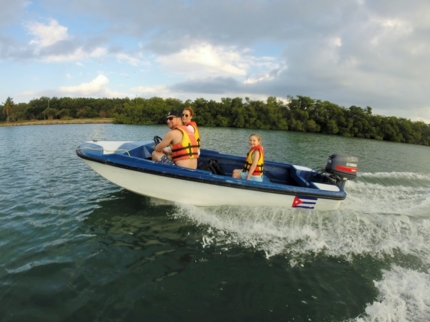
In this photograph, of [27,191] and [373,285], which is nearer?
[373,285]

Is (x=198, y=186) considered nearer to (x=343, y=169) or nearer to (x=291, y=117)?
(x=343, y=169)

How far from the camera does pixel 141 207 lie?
5863 mm

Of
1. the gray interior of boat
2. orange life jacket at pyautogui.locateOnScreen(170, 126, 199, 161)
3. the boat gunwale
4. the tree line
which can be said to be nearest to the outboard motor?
the gray interior of boat

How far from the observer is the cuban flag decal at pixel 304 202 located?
524cm

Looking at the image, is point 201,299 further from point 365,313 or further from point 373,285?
point 373,285

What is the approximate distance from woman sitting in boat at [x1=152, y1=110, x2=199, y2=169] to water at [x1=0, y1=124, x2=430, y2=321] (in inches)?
40.9

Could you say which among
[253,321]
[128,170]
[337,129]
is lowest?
[253,321]

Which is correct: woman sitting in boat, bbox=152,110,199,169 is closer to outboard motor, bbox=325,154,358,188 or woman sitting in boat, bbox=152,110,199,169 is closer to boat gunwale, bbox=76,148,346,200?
boat gunwale, bbox=76,148,346,200

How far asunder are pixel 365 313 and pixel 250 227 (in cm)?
230

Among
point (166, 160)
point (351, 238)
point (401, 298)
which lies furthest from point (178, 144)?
point (401, 298)

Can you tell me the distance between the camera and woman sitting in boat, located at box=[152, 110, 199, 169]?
17.6 ft

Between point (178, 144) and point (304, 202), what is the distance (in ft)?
9.44

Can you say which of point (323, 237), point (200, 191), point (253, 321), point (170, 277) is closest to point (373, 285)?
point (323, 237)

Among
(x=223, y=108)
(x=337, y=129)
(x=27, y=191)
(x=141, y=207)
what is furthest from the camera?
(x=223, y=108)
